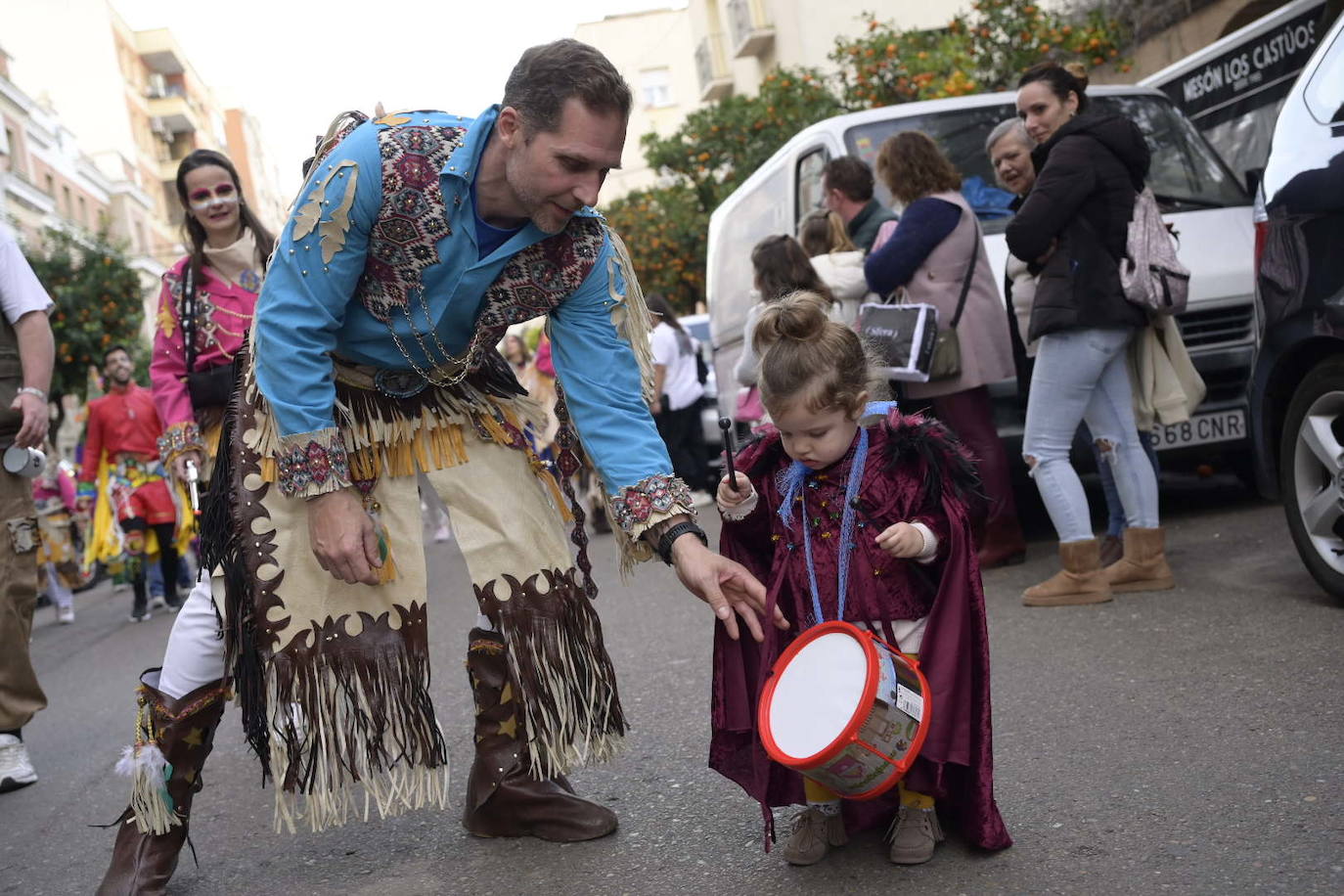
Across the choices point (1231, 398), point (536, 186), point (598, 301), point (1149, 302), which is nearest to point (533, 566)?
point (598, 301)

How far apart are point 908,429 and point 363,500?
1.25m

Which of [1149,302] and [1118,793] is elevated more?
[1149,302]

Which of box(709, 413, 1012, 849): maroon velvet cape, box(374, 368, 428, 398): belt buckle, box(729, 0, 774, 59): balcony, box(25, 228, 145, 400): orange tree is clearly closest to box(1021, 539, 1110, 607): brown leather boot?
box(709, 413, 1012, 849): maroon velvet cape

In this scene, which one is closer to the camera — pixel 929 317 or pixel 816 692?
pixel 816 692

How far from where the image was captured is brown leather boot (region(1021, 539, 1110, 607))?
5562 mm

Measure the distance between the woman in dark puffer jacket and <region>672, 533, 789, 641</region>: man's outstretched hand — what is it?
2.85m

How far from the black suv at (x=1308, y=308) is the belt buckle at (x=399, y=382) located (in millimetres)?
2900

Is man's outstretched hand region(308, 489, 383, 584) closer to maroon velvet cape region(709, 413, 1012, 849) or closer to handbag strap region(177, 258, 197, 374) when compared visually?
maroon velvet cape region(709, 413, 1012, 849)

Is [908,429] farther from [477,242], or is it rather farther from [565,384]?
[477,242]

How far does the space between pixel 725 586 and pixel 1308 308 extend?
2726 mm

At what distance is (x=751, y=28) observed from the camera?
34.3 meters

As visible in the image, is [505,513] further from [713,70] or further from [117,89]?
[117,89]

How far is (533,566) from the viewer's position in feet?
11.0

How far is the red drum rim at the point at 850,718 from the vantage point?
8.79 ft
